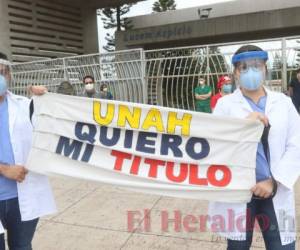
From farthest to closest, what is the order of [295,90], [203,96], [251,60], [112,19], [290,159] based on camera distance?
[112,19]
[203,96]
[295,90]
[251,60]
[290,159]

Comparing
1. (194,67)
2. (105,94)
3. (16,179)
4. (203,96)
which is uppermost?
(194,67)

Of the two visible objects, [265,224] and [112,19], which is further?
[112,19]

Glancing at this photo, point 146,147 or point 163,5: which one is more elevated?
point 163,5

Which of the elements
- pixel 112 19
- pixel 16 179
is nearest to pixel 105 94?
pixel 16 179

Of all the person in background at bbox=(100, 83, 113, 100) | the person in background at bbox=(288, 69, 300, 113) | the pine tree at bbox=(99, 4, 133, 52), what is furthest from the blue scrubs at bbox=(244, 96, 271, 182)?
the pine tree at bbox=(99, 4, 133, 52)

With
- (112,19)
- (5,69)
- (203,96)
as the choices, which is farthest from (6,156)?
(112,19)

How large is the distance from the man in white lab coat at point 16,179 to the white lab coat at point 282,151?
4.06ft

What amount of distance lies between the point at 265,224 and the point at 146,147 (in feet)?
3.03

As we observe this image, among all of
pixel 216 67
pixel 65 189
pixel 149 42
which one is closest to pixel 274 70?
pixel 216 67

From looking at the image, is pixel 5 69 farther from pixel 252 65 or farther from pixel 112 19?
pixel 112 19

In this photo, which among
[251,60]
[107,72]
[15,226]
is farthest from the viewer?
[107,72]

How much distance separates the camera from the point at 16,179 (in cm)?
265

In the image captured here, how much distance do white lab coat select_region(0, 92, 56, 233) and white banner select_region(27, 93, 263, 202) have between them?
7cm

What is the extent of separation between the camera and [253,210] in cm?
256
